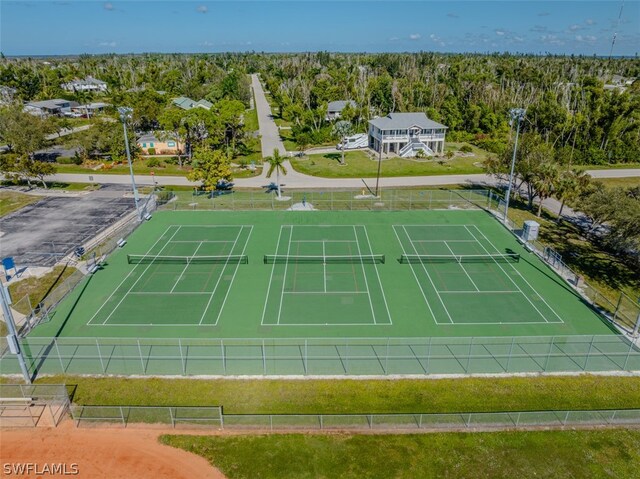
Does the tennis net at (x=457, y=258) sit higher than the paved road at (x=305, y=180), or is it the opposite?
the paved road at (x=305, y=180)

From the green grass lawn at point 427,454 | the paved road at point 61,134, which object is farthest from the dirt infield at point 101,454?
the paved road at point 61,134

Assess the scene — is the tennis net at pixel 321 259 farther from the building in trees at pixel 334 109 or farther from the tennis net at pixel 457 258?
the building in trees at pixel 334 109

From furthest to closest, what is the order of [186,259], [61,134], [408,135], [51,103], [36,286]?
[51,103], [61,134], [408,135], [186,259], [36,286]

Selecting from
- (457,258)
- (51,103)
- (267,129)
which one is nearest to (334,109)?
(267,129)

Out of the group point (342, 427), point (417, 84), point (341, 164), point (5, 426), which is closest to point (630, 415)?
point (342, 427)

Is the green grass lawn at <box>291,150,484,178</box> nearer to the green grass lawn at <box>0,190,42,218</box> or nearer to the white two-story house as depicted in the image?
the white two-story house

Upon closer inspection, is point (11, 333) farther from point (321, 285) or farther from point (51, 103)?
point (51, 103)

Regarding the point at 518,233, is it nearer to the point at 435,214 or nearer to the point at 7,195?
the point at 435,214
